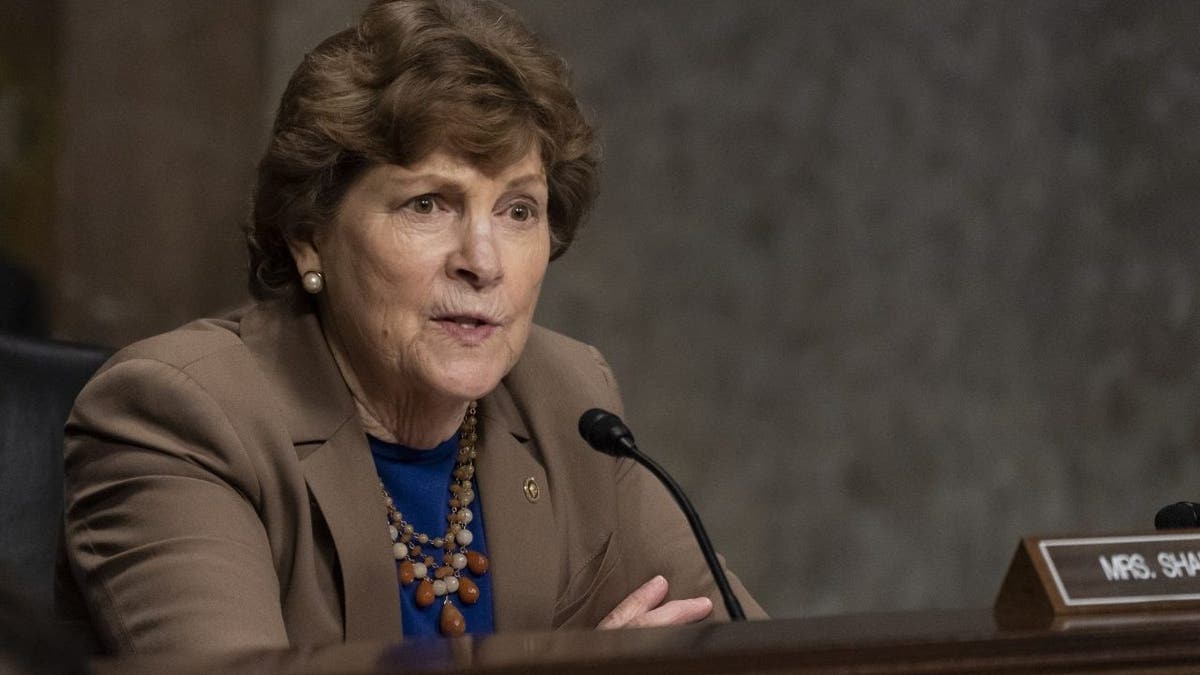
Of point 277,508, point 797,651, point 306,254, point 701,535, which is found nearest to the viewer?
point 797,651

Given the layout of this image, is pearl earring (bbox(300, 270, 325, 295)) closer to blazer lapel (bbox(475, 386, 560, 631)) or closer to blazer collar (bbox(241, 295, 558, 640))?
blazer collar (bbox(241, 295, 558, 640))

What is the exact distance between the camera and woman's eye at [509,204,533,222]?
197 centimetres

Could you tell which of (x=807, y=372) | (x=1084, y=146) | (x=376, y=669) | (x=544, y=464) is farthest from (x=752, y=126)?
(x=376, y=669)

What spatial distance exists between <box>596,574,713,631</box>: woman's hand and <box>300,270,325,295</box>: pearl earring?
0.51m

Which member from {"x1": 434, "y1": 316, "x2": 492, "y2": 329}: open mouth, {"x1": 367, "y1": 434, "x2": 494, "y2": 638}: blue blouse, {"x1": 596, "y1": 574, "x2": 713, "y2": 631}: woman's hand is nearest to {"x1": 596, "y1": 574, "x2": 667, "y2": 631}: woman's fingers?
{"x1": 596, "y1": 574, "x2": 713, "y2": 631}: woman's hand

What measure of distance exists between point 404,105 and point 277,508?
466 millimetres

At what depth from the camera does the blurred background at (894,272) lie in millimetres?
3871

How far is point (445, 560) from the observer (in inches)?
75.8

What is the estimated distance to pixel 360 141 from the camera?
6.14 ft

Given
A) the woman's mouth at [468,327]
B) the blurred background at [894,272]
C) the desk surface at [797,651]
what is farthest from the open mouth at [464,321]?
the blurred background at [894,272]

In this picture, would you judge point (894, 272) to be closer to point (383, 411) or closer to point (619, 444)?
point (383, 411)

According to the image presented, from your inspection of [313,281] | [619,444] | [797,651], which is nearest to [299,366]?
[313,281]

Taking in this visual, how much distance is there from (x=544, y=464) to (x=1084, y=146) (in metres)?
2.47

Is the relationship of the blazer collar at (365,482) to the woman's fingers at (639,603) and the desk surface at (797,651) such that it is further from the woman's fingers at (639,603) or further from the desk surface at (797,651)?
the desk surface at (797,651)
